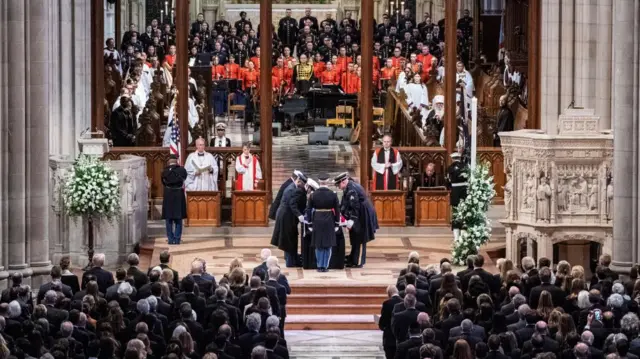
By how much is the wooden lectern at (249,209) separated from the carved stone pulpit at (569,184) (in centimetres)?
616

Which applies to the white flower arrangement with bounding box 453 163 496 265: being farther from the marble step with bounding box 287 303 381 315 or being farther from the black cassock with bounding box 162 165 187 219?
the black cassock with bounding box 162 165 187 219

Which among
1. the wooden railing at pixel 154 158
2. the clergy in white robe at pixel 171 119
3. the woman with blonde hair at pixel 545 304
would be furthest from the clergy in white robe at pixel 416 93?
the woman with blonde hair at pixel 545 304

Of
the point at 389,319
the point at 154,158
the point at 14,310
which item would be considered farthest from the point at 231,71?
the point at 14,310

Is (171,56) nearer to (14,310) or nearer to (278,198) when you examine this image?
(278,198)

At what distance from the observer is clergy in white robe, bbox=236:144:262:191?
119 feet

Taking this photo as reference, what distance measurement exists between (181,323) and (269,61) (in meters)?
14.0

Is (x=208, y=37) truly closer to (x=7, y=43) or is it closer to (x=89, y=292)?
(x=7, y=43)

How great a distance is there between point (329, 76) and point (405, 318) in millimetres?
21493

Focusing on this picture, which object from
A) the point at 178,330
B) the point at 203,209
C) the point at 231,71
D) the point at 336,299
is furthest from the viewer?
the point at 231,71

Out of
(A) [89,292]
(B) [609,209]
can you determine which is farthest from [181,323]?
(B) [609,209]

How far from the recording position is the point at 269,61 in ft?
122

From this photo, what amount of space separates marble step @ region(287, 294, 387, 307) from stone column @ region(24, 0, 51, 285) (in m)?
3.96

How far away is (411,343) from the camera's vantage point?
23.6 metres

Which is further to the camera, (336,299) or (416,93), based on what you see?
(416,93)
